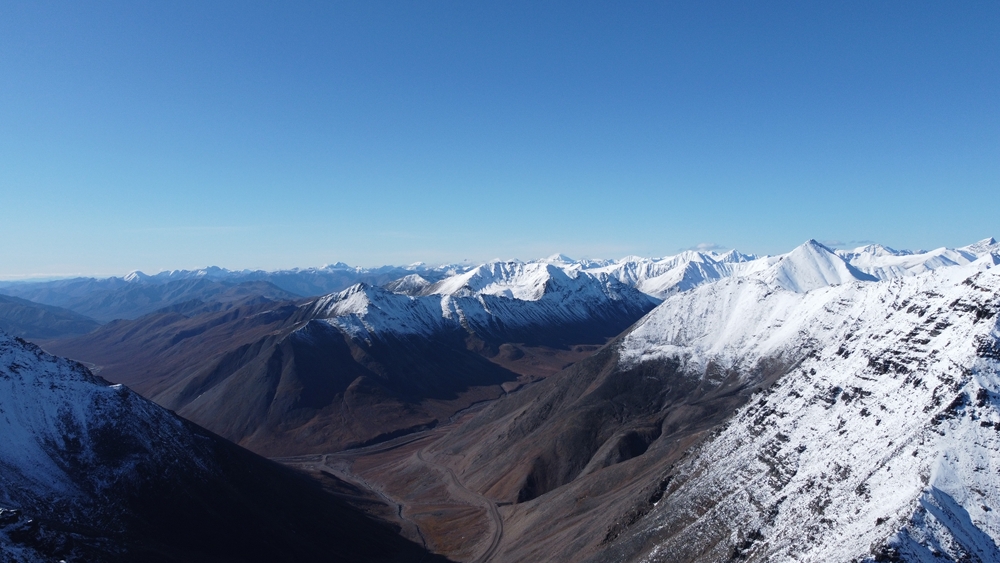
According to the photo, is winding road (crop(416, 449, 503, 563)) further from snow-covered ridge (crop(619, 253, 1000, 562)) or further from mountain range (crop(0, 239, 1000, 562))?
snow-covered ridge (crop(619, 253, 1000, 562))

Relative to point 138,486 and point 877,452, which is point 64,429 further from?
point 877,452

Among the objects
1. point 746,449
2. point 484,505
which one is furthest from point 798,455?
point 484,505

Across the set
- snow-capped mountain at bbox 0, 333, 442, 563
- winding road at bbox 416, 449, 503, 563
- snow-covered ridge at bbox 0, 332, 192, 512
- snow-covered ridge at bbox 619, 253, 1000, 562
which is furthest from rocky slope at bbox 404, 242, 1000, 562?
snow-covered ridge at bbox 0, 332, 192, 512

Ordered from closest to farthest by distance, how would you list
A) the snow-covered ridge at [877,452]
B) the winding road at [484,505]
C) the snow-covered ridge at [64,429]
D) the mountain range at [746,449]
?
the snow-covered ridge at [877,452]
the mountain range at [746,449]
the snow-covered ridge at [64,429]
the winding road at [484,505]

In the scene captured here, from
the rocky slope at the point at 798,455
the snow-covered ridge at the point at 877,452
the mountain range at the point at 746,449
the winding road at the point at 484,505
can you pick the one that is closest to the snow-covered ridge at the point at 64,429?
the mountain range at the point at 746,449

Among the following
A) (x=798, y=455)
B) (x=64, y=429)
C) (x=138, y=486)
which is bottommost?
(x=798, y=455)

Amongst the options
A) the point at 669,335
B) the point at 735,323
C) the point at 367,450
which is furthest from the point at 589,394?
the point at 367,450

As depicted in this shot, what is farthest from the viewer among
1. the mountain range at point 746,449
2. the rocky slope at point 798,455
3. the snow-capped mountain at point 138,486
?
the snow-capped mountain at point 138,486

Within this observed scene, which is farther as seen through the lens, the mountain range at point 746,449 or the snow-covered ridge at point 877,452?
the mountain range at point 746,449

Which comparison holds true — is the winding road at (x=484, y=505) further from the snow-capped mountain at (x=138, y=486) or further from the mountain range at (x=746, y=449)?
the snow-capped mountain at (x=138, y=486)
